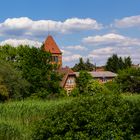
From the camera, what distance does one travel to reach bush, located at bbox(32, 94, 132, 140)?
11.1 m

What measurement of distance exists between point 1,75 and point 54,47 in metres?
62.3

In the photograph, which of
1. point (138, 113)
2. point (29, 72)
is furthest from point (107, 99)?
point (29, 72)

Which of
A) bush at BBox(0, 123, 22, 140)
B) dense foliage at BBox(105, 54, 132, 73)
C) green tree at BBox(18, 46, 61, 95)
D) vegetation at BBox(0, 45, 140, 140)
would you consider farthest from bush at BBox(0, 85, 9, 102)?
dense foliage at BBox(105, 54, 132, 73)

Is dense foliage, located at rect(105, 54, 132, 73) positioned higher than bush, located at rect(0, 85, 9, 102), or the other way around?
dense foliage, located at rect(105, 54, 132, 73)

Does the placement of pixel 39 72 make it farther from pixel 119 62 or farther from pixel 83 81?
pixel 119 62

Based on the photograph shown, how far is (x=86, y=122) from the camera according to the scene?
36.9 feet

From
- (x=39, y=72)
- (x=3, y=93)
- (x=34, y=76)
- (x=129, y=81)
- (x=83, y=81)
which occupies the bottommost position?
(x=3, y=93)

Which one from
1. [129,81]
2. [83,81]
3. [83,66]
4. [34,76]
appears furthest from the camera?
[83,66]

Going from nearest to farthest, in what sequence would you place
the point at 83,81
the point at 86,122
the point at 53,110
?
the point at 86,122 < the point at 53,110 < the point at 83,81

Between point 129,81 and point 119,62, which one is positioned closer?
point 129,81

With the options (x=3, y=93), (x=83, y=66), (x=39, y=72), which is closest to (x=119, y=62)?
(x=83, y=66)

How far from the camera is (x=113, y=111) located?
11492mm

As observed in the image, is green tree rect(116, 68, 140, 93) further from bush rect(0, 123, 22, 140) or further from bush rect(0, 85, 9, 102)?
bush rect(0, 123, 22, 140)

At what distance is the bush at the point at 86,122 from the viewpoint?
1113cm
